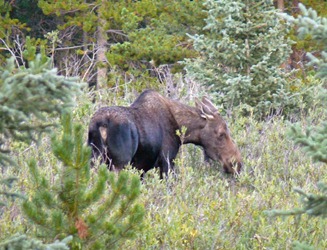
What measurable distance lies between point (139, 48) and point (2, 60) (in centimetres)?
402

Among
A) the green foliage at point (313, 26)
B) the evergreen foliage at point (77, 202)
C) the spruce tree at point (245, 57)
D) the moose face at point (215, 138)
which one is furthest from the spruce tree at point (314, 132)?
the spruce tree at point (245, 57)

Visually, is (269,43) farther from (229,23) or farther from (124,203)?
(124,203)

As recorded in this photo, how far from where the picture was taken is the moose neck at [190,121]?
11.3 meters

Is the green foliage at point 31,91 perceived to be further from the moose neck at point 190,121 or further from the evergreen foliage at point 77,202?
the moose neck at point 190,121

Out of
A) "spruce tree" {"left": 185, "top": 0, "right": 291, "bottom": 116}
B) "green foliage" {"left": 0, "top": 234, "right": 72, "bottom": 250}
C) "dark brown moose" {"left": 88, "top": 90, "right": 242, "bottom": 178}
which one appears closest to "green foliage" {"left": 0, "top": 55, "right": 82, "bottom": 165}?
"green foliage" {"left": 0, "top": 234, "right": 72, "bottom": 250}

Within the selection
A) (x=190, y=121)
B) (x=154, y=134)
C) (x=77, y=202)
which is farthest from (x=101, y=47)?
(x=77, y=202)

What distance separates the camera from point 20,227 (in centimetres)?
628

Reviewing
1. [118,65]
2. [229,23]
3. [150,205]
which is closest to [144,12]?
[118,65]

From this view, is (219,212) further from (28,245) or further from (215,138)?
(28,245)

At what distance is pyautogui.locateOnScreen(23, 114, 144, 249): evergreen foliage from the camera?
4.95 meters

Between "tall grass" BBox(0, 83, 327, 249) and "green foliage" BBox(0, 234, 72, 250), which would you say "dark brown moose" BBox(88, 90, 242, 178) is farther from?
"green foliage" BBox(0, 234, 72, 250)

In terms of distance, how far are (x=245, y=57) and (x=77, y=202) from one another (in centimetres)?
868

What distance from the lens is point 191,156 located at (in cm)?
1170

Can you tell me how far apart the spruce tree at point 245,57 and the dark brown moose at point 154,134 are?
1962mm
